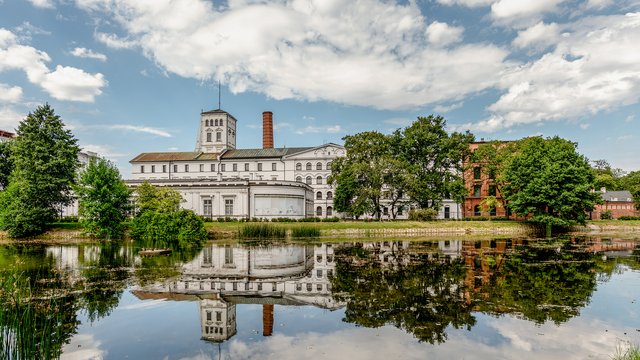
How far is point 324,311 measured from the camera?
11.3 meters

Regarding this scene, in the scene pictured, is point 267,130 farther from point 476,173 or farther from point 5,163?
point 5,163

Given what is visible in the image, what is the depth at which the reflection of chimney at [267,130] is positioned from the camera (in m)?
81.1

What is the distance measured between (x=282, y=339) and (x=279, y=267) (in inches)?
404

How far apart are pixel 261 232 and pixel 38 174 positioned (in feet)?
75.6

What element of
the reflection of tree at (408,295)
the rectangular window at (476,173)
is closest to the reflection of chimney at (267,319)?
the reflection of tree at (408,295)

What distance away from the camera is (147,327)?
32.8 ft

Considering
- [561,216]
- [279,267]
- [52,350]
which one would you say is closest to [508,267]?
[279,267]

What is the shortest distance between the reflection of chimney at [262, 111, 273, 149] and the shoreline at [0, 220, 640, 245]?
39314 millimetres

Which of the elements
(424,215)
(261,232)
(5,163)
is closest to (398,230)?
(424,215)

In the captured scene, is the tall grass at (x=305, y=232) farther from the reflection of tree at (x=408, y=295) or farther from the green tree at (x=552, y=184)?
the green tree at (x=552, y=184)

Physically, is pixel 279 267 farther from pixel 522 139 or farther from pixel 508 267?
pixel 522 139

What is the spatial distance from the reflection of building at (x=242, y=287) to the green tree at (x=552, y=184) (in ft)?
110

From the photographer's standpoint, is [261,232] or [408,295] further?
[261,232]

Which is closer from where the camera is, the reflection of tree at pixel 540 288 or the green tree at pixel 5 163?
the reflection of tree at pixel 540 288
